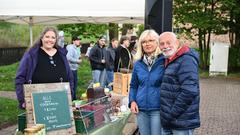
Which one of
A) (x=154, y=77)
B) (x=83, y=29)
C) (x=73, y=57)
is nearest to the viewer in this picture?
(x=154, y=77)

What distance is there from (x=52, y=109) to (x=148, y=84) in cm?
105

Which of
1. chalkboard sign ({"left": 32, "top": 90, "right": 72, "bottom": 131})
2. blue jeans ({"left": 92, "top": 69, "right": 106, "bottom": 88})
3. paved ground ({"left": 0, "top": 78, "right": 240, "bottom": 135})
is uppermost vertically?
chalkboard sign ({"left": 32, "top": 90, "right": 72, "bottom": 131})

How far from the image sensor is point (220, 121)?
960 centimetres

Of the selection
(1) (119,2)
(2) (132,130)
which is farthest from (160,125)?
(1) (119,2)

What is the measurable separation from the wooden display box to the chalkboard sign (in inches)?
137

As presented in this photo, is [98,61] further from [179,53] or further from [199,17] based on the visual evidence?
[199,17]

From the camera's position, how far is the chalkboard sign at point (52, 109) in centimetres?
470

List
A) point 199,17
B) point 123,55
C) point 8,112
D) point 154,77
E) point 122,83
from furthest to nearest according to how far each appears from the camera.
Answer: point 199,17, point 123,55, point 8,112, point 122,83, point 154,77

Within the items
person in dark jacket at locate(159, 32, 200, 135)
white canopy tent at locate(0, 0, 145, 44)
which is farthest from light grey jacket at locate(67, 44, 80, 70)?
person in dark jacket at locate(159, 32, 200, 135)

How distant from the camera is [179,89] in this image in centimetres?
430

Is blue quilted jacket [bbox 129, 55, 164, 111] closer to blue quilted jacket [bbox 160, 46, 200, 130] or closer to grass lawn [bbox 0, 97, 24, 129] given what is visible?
blue quilted jacket [bbox 160, 46, 200, 130]

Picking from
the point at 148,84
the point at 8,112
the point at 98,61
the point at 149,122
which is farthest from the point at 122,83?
the point at 98,61

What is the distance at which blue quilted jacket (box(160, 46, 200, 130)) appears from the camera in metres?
4.25

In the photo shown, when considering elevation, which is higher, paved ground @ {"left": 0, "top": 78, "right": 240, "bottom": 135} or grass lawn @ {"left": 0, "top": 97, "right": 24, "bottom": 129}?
grass lawn @ {"left": 0, "top": 97, "right": 24, "bottom": 129}
